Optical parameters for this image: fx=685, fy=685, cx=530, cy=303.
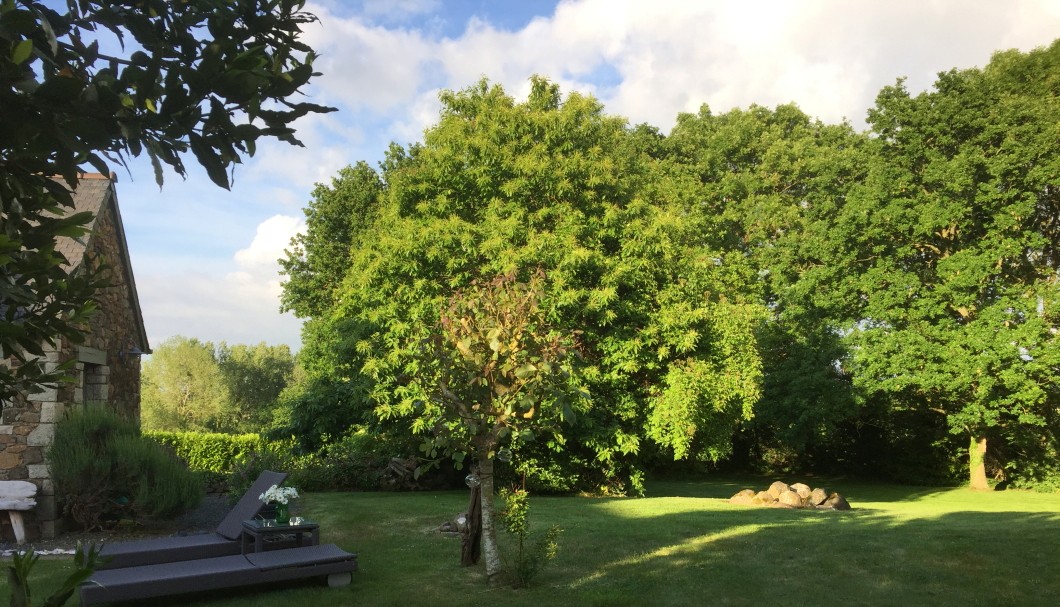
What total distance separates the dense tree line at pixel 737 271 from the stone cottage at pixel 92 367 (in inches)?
194

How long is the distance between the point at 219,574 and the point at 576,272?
10.2 metres

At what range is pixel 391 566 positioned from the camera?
8.45m

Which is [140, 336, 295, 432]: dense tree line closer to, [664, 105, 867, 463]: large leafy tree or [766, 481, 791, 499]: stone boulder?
[664, 105, 867, 463]: large leafy tree

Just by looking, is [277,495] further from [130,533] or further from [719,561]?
[719,561]

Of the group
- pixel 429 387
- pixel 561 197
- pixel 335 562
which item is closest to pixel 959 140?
pixel 561 197

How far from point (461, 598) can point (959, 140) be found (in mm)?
21169

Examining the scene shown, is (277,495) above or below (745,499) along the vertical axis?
above

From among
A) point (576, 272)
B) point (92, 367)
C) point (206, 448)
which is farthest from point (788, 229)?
point (92, 367)

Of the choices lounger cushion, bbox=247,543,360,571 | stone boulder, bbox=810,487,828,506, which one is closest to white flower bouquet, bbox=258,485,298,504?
lounger cushion, bbox=247,543,360,571

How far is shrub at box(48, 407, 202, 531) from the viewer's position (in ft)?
34.9

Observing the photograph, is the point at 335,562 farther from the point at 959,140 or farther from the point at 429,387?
A: the point at 959,140

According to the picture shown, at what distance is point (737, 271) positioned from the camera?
76.6 ft

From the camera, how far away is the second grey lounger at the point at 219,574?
6305mm

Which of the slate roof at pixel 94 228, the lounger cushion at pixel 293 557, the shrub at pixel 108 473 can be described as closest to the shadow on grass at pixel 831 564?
the lounger cushion at pixel 293 557
